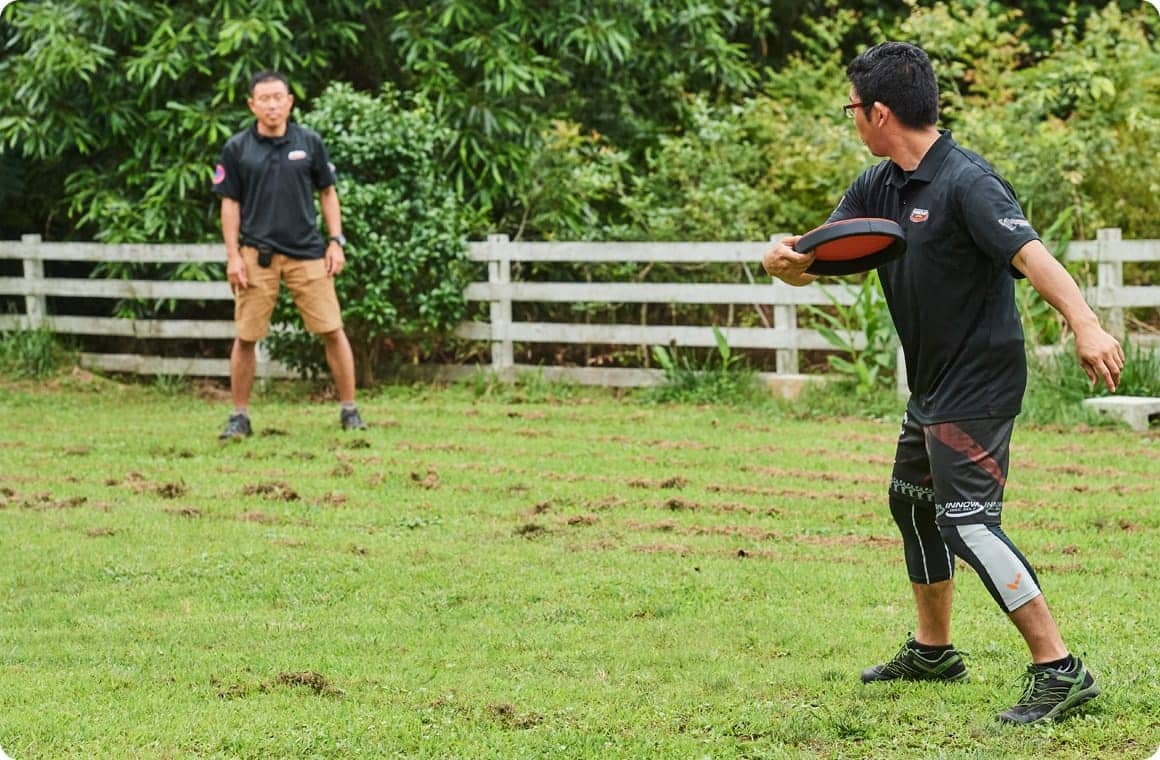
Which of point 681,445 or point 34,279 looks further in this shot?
point 34,279

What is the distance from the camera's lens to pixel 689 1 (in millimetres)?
13281

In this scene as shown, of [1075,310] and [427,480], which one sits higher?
[1075,310]

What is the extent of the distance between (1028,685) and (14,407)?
876 centimetres

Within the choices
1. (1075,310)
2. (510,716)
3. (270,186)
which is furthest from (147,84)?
(1075,310)

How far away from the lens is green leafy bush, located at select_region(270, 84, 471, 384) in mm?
11391

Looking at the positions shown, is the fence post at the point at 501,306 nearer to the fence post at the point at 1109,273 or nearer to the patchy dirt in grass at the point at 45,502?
the fence post at the point at 1109,273

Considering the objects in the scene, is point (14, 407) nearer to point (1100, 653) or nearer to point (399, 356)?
point (399, 356)

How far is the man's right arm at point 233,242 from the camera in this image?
9.34 metres

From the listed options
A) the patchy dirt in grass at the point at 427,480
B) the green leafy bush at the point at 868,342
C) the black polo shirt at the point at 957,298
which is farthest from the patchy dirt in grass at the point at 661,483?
the black polo shirt at the point at 957,298

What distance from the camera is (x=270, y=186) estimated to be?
372 inches

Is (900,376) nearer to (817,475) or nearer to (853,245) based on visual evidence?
(817,475)

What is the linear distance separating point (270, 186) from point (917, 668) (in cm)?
597

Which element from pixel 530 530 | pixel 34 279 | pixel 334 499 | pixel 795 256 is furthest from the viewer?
pixel 34 279

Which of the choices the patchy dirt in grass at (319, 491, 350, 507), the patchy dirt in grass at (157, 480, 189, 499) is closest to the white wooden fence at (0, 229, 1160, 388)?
the patchy dirt in grass at (319, 491, 350, 507)
